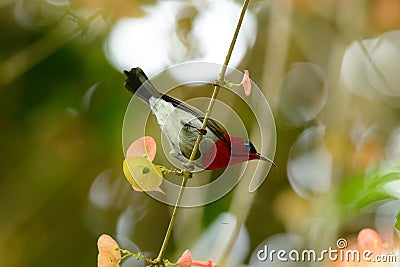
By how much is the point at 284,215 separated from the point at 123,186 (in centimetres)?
42

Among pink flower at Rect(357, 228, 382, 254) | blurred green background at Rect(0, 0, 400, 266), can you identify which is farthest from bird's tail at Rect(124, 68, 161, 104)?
blurred green background at Rect(0, 0, 400, 266)

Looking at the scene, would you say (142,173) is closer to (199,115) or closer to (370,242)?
(199,115)

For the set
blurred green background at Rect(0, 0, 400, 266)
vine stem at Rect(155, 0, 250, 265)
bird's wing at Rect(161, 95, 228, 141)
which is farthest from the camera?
blurred green background at Rect(0, 0, 400, 266)

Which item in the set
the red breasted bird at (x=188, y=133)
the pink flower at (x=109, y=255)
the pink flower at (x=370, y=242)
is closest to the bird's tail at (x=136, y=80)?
the red breasted bird at (x=188, y=133)

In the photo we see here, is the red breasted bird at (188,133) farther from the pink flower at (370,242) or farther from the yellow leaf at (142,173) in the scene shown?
the pink flower at (370,242)

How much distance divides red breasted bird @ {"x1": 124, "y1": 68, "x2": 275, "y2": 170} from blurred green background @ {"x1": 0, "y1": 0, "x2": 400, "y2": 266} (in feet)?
2.05

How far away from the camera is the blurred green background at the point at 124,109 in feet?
4.39

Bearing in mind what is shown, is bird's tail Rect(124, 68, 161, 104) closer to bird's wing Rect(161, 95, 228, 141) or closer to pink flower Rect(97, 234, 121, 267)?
bird's wing Rect(161, 95, 228, 141)

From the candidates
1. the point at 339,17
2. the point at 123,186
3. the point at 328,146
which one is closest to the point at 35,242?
the point at 123,186

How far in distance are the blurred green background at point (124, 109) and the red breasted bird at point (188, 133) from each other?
624 millimetres

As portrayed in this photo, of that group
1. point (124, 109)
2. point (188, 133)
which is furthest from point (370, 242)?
point (124, 109)

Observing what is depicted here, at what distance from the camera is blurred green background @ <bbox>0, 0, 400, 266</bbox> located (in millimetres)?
1337

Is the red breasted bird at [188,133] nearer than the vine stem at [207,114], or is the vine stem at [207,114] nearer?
the vine stem at [207,114]

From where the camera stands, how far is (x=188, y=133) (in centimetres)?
59
